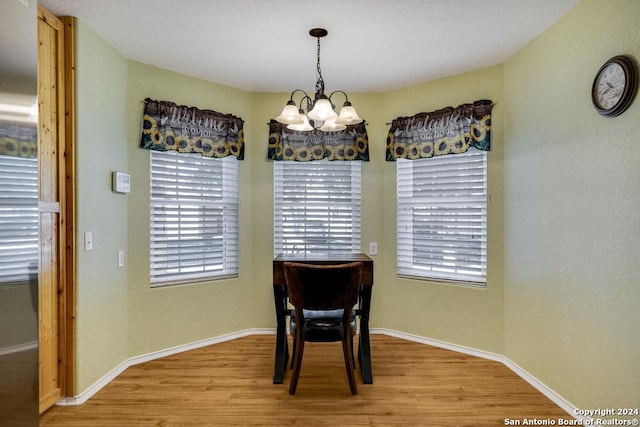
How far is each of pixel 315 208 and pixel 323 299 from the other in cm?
158

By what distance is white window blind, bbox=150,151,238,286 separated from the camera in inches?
126

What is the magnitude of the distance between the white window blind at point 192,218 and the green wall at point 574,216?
2653 mm

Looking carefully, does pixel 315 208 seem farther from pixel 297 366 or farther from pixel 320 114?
pixel 297 366

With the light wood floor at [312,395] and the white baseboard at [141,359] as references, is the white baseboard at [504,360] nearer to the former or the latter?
the light wood floor at [312,395]

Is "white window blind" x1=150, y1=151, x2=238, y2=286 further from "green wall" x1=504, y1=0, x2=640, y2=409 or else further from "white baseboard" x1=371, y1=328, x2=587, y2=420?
"green wall" x1=504, y1=0, x2=640, y2=409

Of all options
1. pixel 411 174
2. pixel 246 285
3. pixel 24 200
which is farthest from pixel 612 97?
pixel 246 285

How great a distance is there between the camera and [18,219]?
1145mm

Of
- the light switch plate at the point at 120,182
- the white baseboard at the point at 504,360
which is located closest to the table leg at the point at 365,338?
the white baseboard at the point at 504,360

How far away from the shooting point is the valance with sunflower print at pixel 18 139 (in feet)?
3.64

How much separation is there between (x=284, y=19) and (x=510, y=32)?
163 cm

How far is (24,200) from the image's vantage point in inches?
46.1

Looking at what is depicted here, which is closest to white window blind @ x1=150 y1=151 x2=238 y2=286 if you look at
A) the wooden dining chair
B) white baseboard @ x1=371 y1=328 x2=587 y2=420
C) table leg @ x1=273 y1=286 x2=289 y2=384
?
table leg @ x1=273 y1=286 x2=289 y2=384

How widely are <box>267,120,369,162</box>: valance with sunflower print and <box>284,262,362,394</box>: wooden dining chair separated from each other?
1.59 meters

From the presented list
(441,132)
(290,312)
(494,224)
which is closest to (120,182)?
(290,312)
